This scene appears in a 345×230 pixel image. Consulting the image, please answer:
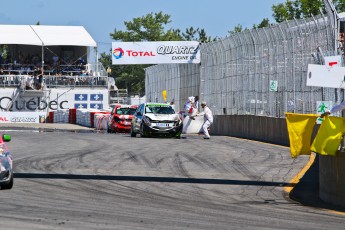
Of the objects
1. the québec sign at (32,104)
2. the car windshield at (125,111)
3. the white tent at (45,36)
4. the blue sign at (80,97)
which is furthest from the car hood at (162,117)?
the white tent at (45,36)

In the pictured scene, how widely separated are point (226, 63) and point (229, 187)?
22412 mm

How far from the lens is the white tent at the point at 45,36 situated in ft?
220

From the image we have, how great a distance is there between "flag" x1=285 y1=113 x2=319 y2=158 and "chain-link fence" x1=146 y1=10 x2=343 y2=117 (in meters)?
9.22

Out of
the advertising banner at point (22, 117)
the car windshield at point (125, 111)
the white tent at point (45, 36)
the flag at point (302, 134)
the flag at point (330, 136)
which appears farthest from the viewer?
the white tent at point (45, 36)

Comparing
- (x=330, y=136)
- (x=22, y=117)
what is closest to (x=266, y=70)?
(x=330, y=136)

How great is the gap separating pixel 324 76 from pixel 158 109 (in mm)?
22887

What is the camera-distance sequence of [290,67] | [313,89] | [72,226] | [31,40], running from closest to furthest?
[72,226], [313,89], [290,67], [31,40]

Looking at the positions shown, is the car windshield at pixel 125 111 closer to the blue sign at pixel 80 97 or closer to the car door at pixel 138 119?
the car door at pixel 138 119

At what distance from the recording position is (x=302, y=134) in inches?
579

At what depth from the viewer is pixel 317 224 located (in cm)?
1128

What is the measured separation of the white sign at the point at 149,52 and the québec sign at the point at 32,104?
13.1 m

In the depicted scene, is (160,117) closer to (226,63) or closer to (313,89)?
(226,63)

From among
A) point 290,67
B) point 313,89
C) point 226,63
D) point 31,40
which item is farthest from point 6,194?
point 31,40

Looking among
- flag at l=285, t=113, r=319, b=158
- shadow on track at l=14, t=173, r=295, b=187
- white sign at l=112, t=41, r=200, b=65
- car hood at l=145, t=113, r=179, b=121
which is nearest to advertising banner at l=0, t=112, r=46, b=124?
white sign at l=112, t=41, r=200, b=65
